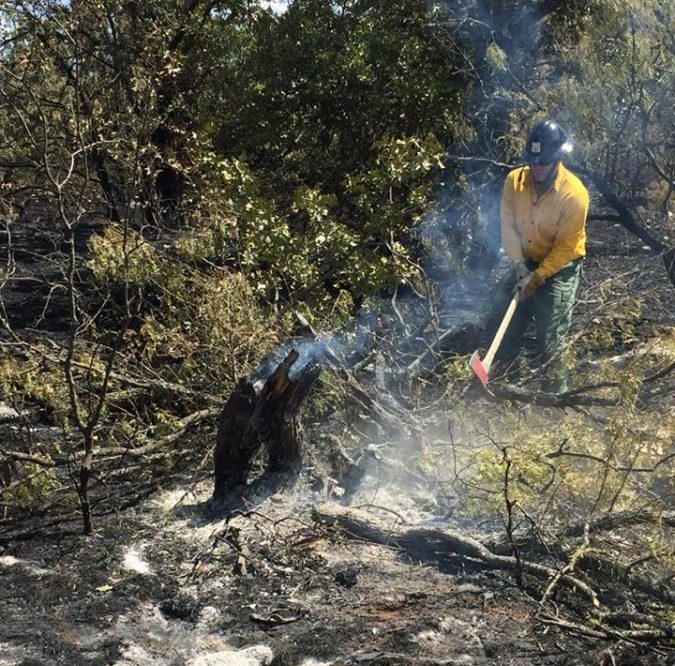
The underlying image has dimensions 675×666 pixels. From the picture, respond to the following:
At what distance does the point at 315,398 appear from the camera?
507 centimetres

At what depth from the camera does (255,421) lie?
412 centimetres

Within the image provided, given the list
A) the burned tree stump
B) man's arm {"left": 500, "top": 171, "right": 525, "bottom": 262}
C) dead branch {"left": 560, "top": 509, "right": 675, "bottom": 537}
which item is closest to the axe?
man's arm {"left": 500, "top": 171, "right": 525, "bottom": 262}

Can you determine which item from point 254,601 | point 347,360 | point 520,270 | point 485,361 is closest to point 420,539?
point 254,601

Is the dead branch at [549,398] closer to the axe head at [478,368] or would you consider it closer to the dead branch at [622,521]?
the axe head at [478,368]

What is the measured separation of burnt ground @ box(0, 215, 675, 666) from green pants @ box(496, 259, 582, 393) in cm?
143

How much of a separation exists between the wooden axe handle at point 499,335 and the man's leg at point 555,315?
23 centimetres

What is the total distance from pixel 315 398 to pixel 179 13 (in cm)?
457

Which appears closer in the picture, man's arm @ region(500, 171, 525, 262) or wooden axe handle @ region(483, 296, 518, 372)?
wooden axe handle @ region(483, 296, 518, 372)

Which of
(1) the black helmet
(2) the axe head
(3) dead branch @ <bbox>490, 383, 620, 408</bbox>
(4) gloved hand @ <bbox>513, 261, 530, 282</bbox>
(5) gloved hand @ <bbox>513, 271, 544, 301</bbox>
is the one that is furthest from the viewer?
(4) gloved hand @ <bbox>513, 261, 530, 282</bbox>

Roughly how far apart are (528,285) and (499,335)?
0.52 meters

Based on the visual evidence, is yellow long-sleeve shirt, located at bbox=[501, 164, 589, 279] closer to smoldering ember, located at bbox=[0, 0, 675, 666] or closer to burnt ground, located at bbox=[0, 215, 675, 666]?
smoldering ember, located at bbox=[0, 0, 675, 666]

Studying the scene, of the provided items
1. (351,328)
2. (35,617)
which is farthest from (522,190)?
(35,617)

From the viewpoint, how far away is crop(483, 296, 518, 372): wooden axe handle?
Answer: 453 centimetres

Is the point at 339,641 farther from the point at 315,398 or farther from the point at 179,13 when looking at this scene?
the point at 179,13
